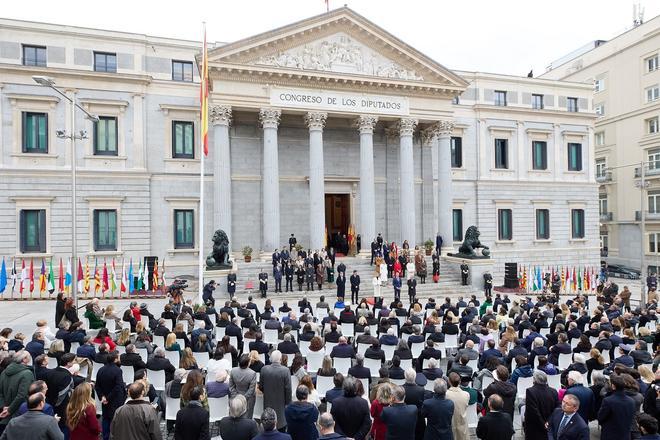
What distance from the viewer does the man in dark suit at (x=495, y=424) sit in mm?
6078

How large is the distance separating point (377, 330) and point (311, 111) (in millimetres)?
21287

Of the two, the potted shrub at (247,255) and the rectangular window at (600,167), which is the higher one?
the rectangular window at (600,167)

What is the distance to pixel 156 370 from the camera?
8.75m

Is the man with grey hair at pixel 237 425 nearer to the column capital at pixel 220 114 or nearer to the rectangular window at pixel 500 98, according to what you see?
the column capital at pixel 220 114

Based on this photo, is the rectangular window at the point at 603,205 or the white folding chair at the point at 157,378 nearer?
the white folding chair at the point at 157,378

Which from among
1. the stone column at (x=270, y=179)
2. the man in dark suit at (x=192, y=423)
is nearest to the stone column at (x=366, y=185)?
the stone column at (x=270, y=179)

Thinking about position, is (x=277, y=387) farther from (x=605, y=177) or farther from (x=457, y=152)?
(x=605, y=177)

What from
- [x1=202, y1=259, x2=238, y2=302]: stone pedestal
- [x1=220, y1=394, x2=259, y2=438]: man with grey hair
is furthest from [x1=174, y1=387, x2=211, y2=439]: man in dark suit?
[x1=202, y1=259, x2=238, y2=302]: stone pedestal

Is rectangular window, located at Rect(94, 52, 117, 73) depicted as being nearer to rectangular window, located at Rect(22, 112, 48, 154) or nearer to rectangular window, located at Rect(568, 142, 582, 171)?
rectangular window, located at Rect(22, 112, 48, 154)

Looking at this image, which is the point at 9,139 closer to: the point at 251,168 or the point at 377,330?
the point at 251,168

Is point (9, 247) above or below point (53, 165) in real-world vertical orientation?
below

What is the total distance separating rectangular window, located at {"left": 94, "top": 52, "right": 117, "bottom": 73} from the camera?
1194 inches

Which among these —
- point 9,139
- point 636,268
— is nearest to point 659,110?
point 636,268

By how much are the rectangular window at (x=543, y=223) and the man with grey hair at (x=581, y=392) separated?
3680cm
